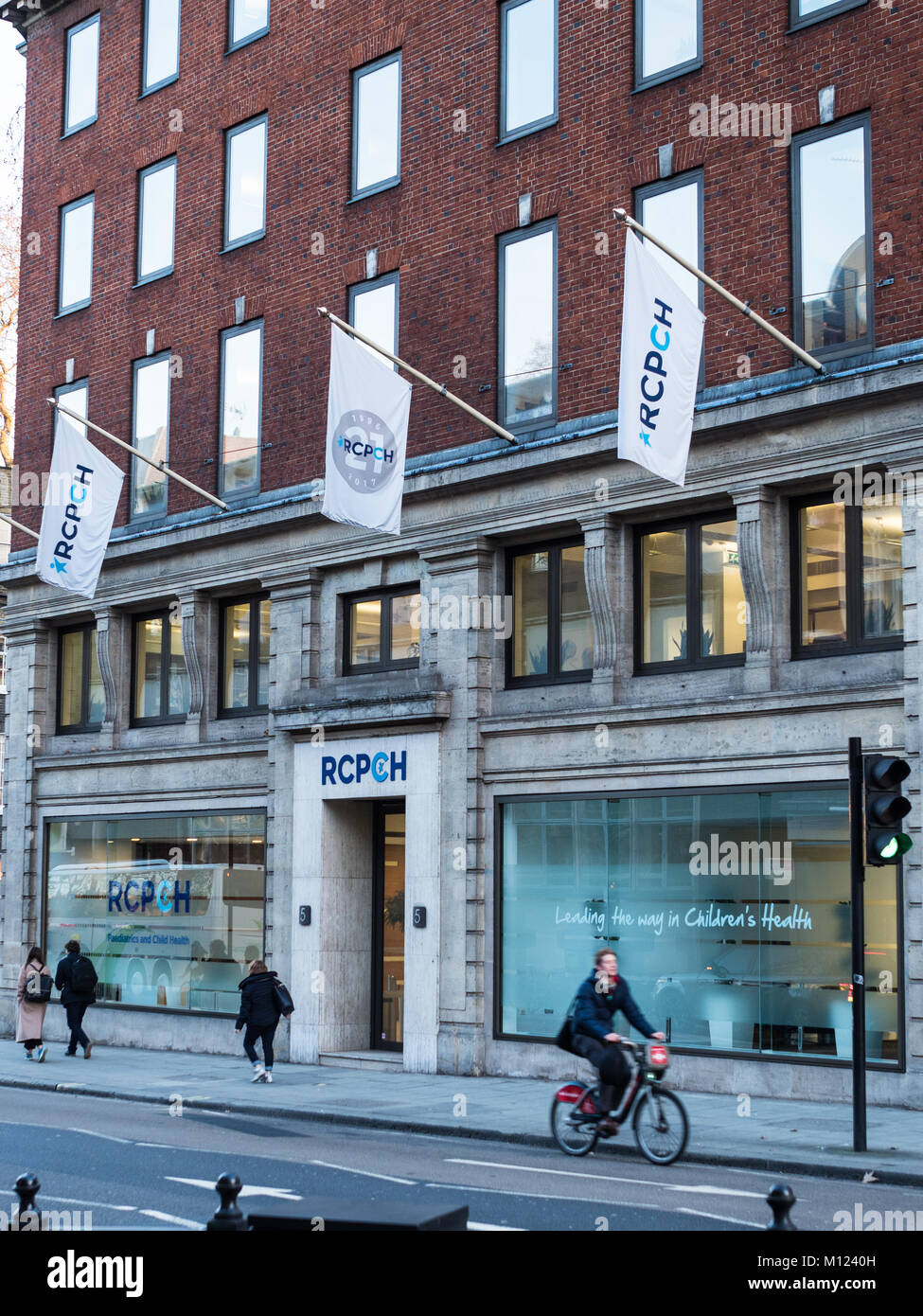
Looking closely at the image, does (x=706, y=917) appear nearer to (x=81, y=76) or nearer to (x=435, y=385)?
(x=435, y=385)

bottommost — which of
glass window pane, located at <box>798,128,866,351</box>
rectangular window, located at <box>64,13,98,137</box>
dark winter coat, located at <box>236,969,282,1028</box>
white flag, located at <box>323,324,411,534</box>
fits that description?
dark winter coat, located at <box>236,969,282,1028</box>

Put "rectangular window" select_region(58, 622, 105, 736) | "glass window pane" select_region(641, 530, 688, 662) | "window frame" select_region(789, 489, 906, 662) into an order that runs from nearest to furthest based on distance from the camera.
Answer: "window frame" select_region(789, 489, 906, 662) → "glass window pane" select_region(641, 530, 688, 662) → "rectangular window" select_region(58, 622, 105, 736)

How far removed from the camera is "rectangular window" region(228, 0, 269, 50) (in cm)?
2642

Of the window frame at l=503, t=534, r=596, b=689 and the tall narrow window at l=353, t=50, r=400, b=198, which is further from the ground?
the tall narrow window at l=353, t=50, r=400, b=198

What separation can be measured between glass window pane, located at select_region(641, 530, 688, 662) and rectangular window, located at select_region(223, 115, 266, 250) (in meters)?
9.70

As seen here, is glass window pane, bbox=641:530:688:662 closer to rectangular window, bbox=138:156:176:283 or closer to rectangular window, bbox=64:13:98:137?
rectangular window, bbox=138:156:176:283

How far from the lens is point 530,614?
21.6 metres

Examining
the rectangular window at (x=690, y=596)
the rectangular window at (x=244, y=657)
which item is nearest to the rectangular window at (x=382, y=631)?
the rectangular window at (x=244, y=657)

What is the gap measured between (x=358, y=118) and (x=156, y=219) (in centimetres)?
534

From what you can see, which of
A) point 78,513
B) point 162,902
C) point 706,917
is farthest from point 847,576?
point 162,902

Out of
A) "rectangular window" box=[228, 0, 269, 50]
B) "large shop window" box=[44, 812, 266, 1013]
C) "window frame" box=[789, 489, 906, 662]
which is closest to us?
"window frame" box=[789, 489, 906, 662]

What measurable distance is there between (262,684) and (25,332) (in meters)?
10.3

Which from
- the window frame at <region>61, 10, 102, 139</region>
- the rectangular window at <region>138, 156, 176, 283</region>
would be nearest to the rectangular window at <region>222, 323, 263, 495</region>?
the rectangular window at <region>138, 156, 176, 283</region>
